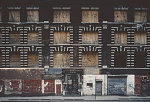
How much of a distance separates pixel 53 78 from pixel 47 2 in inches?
415

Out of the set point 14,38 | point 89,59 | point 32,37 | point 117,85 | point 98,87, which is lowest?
point 98,87

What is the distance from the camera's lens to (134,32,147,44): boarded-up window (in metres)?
33.5

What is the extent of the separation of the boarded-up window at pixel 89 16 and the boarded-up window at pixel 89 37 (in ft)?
5.89

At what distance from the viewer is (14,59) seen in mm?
33188

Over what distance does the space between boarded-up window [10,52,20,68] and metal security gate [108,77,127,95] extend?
13.1 metres

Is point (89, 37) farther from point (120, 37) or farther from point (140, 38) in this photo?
point (140, 38)

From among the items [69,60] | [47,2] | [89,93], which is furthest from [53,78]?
[47,2]

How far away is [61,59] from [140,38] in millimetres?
11475

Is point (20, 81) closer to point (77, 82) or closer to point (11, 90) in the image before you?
point (11, 90)

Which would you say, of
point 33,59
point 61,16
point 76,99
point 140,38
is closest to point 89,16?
point 61,16

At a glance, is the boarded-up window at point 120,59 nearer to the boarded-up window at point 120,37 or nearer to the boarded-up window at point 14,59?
the boarded-up window at point 120,37

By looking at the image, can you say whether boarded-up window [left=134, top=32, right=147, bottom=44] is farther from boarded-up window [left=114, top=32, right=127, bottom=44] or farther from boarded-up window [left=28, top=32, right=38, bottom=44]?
boarded-up window [left=28, top=32, right=38, bottom=44]

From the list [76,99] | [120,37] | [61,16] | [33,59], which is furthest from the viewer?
[120,37]

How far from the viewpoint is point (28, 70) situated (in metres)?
33.0
